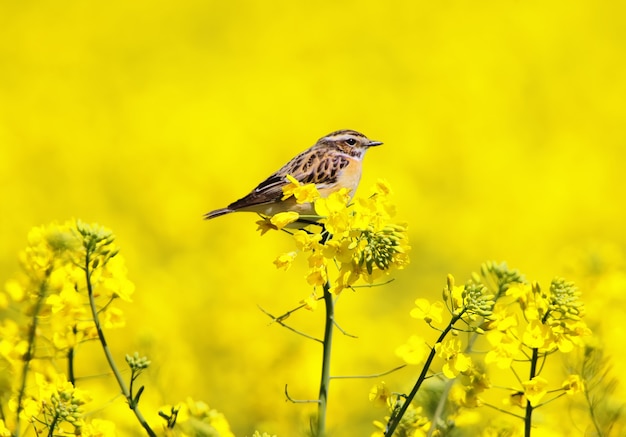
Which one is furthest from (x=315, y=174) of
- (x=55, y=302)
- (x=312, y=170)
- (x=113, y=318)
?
(x=55, y=302)

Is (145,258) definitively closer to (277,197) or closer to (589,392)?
(277,197)

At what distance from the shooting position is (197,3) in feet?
73.7

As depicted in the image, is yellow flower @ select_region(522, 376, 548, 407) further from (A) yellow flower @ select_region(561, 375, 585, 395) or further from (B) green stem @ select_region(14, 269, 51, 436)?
(B) green stem @ select_region(14, 269, 51, 436)

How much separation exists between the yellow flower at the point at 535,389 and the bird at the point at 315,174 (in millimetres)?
1930

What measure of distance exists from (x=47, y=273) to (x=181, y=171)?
8281 millimetres

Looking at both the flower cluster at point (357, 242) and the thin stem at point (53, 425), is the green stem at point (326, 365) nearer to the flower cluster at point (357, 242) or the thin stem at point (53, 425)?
the flower cluster at point (357, 242)

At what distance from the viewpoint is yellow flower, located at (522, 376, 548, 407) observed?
106 inches

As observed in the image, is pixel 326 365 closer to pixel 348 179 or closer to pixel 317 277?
pixel 317 277

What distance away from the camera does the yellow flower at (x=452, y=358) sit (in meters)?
2.59

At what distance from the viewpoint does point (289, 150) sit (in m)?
13.3

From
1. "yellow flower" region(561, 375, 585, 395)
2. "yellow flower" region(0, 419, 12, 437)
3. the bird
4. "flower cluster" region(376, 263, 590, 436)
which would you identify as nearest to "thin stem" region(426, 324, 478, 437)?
"flower cluster" region(376, 263, 590, 436)

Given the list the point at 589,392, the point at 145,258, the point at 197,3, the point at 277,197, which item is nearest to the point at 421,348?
the point at 589,392

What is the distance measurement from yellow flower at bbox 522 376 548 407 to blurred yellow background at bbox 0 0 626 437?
0.97 m

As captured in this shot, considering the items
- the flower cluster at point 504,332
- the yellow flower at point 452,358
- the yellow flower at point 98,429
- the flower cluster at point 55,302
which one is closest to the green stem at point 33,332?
the flower cluster at point 55,302
